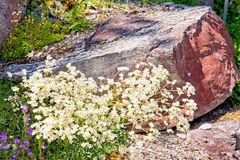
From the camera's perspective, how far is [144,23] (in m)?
6.86

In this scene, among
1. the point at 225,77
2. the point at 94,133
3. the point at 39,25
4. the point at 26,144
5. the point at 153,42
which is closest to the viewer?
the point at 94,133

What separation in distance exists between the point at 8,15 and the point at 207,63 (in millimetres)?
2991

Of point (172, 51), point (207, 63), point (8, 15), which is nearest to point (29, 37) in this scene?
point (8, 15)

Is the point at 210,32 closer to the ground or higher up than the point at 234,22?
higher up

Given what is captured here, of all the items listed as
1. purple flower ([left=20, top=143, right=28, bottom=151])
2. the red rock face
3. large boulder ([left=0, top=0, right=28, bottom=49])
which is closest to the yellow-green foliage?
large boulder ([left=0, top=0, right=28, bottom=49])

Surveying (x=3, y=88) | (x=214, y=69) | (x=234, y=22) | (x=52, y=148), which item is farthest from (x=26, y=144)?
(x=234, y=22)

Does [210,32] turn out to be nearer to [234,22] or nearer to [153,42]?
[153,42]

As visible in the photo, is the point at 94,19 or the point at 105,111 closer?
the point at 105,111

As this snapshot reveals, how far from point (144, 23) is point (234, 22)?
2779mm

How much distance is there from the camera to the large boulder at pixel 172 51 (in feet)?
18.9

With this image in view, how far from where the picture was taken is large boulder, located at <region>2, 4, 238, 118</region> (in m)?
5.76

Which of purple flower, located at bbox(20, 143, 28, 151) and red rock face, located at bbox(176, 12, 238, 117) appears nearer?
purple flower, located at bbox(20, 143, 28, 151)

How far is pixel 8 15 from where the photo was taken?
7.21m

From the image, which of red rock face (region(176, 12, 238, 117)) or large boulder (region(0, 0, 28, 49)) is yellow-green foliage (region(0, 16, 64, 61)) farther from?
red rock face (region(176, 12, 238, 117))
